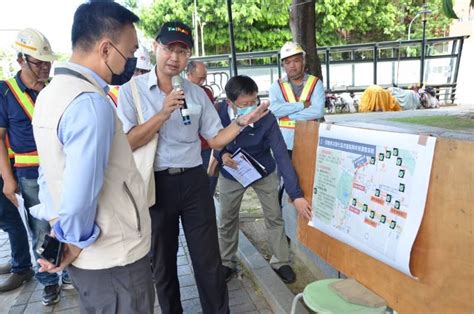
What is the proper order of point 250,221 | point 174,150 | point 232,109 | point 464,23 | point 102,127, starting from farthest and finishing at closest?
point 464,23 < point 250,221 < point 232,109 < point 174,150 < point 102,127

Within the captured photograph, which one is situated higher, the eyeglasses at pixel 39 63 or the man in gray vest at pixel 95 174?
the eyeglasses at pixel 39 63

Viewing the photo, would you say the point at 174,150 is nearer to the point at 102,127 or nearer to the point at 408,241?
the point at 102,127

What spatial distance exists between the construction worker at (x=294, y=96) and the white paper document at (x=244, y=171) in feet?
2.50

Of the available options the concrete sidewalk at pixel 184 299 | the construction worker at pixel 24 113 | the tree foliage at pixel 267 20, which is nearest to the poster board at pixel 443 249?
the concrete sidewalk at pixel 184 299

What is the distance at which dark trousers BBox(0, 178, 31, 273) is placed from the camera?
10.7ft

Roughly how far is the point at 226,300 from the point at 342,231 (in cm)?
100

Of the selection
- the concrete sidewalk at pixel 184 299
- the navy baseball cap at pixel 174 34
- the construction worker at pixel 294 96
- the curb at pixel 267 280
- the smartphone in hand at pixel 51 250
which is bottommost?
the concrete sidewalk at pixel 184 299

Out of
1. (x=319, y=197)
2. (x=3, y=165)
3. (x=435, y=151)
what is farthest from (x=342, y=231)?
(x=3, y=165)

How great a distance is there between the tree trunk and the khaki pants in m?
2.22

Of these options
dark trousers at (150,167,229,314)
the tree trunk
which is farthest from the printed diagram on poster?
the tree trunk

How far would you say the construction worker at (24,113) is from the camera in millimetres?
2744

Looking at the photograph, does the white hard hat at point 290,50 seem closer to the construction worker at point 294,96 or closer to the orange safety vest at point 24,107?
the construction worker at point 294,96

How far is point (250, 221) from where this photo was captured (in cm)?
456

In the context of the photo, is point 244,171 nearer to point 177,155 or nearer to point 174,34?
point 177,155
